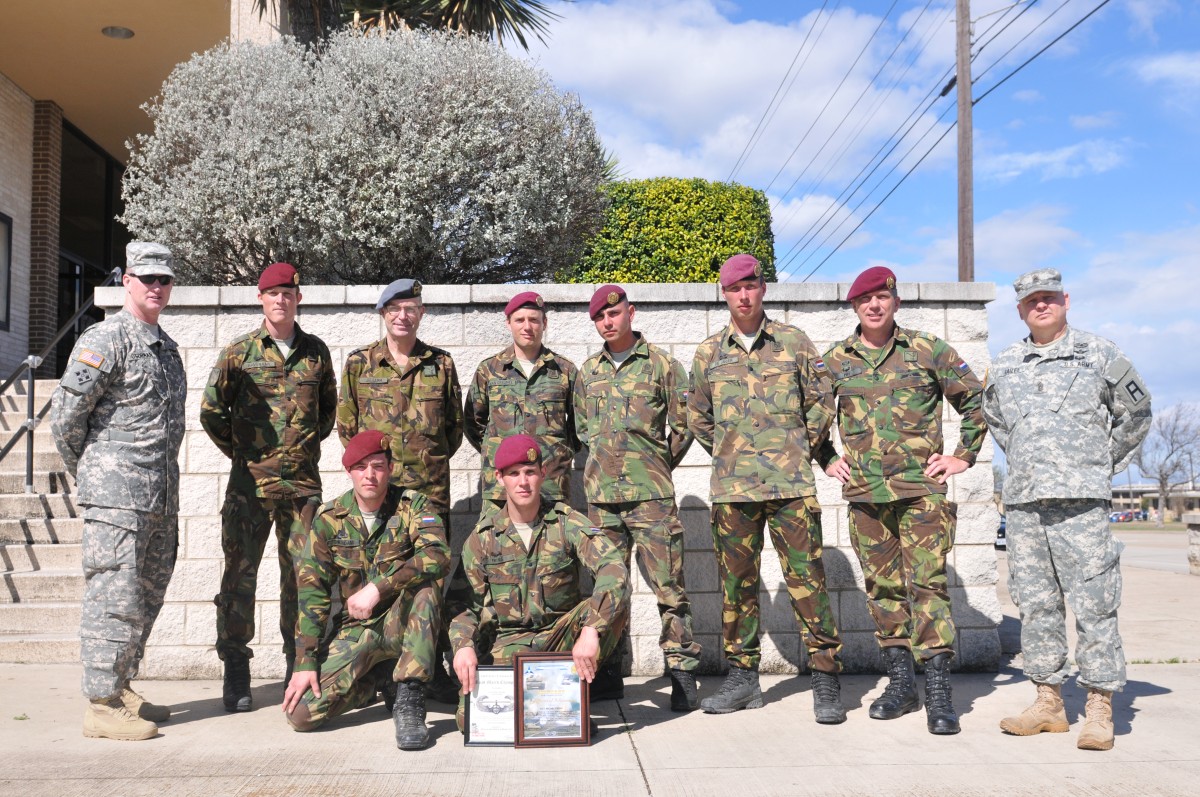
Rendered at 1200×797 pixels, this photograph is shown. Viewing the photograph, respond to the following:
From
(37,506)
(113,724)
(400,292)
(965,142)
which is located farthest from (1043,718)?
(965,142)

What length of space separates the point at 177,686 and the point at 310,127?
14.6 ft

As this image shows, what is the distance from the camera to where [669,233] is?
1127 centimetres

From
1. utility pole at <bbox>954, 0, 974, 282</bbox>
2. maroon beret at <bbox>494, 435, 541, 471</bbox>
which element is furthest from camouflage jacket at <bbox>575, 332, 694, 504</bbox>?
utility pole at <bbox>954, 0, 974, 282</bbox>

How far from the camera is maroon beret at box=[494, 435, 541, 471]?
4.16m

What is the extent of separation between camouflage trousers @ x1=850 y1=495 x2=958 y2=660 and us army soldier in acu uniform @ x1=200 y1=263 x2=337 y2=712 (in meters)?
2.85

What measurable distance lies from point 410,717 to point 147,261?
8.20ft

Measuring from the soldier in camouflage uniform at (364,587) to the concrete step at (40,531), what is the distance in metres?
3.42

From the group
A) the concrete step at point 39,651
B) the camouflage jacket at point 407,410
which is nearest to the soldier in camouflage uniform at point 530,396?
the camouflage jacket at point 407,410

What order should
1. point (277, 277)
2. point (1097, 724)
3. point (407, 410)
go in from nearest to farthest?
1. point (1097, 724)
2. point (277, 277)
3. point (407, 410)

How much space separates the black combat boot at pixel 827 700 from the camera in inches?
172

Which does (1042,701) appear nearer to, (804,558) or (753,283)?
(804,558)

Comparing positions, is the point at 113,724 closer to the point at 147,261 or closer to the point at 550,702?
the point at 550,702

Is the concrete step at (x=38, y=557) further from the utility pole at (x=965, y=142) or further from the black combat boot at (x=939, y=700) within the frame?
the utility pole at (x=965, y=142)

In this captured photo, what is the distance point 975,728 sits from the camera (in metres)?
4.32
